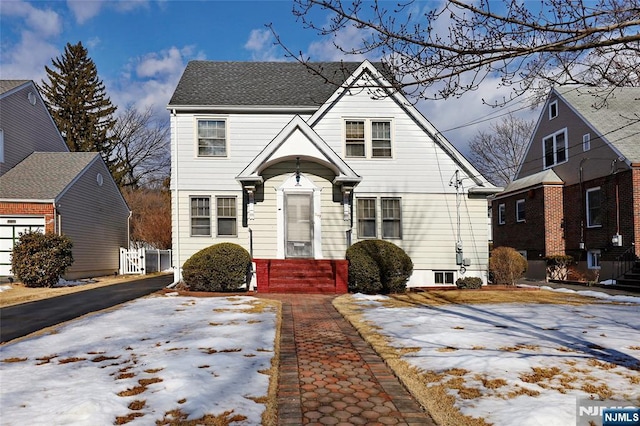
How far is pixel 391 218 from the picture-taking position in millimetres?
14984

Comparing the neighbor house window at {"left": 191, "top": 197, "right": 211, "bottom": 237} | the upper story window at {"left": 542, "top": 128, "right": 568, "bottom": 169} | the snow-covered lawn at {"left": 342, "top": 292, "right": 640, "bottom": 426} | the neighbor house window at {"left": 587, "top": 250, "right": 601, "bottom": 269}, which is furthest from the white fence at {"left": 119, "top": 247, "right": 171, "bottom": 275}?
the upper story window at {"left": 542, "top": 128, "right": 568, "bottom": 169}

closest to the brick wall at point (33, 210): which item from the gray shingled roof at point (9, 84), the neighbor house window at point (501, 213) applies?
the gray shingled roof at point (9, 84)

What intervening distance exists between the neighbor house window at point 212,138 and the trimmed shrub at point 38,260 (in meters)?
6.72

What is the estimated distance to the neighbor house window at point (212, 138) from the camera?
48.8ft

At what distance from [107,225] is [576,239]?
77.8 ft

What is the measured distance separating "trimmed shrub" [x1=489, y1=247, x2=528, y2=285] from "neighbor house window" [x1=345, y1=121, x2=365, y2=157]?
239 inches

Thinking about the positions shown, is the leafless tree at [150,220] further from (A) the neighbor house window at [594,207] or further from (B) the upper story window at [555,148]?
(A) the neighbor house window at [594,207]

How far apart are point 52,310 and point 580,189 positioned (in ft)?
67.0

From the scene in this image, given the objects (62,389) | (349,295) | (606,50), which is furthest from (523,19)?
(349,295)

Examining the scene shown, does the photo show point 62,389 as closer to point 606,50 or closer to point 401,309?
point 606,50

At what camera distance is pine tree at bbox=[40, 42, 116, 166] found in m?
40.8

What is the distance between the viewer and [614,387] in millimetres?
4168

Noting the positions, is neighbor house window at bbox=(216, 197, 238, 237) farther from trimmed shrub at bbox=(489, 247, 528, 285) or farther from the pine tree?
the pine tree

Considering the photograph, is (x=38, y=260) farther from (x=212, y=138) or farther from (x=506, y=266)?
(x=506, y=266)
